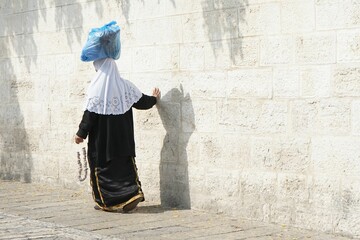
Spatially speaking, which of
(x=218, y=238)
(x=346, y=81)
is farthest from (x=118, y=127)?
(x=346, y=81)

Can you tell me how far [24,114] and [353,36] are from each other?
216 inches

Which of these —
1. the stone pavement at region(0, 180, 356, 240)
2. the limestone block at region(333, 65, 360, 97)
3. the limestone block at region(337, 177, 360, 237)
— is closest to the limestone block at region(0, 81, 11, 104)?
the stone pavement at region(0, 180, 356, 240)

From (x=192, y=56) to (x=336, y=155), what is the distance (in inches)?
80.8

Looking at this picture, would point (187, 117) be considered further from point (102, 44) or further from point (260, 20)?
point (260, 20)

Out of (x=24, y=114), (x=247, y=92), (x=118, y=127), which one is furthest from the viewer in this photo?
(x=24, y=114)

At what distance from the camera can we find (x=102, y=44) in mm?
8828

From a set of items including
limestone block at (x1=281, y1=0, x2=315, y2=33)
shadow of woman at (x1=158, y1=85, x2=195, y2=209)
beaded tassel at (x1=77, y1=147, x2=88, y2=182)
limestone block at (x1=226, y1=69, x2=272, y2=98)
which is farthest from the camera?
beaded tassel at (x1=77, y1=147, x2=88, y2=182)

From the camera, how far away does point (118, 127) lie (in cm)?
874

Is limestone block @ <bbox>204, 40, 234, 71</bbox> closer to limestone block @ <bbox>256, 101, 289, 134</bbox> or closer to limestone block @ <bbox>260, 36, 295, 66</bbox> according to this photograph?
limestone block @ <bbox>260, 36, 295, 66</bbox>

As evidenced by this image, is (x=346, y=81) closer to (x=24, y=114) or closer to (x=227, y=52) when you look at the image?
(x=227, y=52)

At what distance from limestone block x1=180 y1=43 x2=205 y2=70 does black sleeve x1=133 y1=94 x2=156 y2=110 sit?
46 cm

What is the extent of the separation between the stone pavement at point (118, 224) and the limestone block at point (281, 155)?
1.71 ft

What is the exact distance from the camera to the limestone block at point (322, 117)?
7.13m

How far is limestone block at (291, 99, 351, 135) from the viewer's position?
23.4 ft
